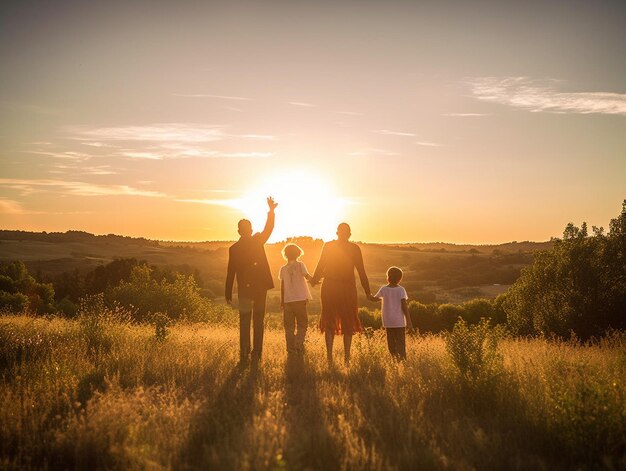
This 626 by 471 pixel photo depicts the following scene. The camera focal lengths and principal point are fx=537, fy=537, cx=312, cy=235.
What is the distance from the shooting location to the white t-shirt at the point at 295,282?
402 inches

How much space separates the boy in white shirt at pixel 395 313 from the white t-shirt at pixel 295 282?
1312mm

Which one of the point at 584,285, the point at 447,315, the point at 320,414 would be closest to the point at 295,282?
the point at 320,414

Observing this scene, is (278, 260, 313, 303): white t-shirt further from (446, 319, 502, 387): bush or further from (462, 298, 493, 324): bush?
(462, 298, 493, 324): bush

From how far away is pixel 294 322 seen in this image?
10336mm

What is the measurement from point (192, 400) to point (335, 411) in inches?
76.3

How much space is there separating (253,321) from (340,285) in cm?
177

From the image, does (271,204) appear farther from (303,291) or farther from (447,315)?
(447,315)

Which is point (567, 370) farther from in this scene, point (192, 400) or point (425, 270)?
Result: point (425, 270)

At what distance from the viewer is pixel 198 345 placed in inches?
455

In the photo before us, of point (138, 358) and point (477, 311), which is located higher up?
point (138, 358)

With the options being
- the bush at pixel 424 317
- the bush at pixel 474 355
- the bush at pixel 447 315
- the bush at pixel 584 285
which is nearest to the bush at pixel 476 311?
the bush at pixel 447 315

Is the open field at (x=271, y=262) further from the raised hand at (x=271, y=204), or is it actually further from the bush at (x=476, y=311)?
the raised hand at (x=271, y=204)

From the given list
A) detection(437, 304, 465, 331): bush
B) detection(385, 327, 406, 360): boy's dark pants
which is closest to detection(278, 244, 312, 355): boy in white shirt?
detection(385, 327, 406, 360): boy's dark pants

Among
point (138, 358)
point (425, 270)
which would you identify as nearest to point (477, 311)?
point (138, 358)
